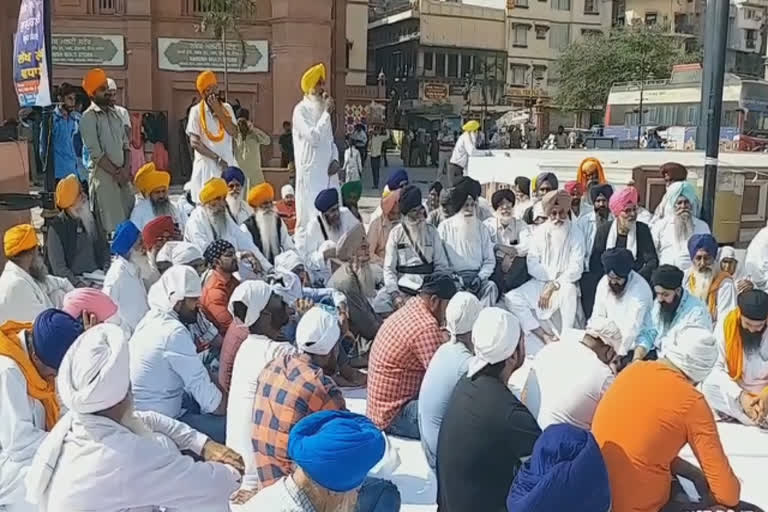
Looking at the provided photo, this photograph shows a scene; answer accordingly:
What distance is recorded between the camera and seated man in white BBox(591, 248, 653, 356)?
494 centimetres

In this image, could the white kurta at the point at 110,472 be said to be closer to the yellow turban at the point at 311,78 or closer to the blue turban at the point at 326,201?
the blue turban at the point at 326,201

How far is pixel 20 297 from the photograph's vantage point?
14.7 ft

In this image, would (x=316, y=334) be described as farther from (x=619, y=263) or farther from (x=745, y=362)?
(x=745, y=362)

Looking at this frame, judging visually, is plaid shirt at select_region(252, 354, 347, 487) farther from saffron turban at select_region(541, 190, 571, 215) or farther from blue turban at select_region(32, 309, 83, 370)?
saffron turban at select_region(541, 190, 571, 215)

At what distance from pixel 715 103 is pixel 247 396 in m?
6.14

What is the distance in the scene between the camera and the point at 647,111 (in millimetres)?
28969

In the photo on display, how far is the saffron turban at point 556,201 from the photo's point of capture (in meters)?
6.36

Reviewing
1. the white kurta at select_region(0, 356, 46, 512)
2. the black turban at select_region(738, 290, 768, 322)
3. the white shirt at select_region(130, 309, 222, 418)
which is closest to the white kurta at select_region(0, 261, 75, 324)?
the white shirt at select_region(130, 309, 222, 418)

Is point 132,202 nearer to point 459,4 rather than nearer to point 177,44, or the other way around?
point 177,44

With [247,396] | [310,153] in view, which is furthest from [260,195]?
[247,396]

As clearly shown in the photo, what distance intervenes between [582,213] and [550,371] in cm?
396

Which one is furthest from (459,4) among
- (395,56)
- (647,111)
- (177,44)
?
(177,44)

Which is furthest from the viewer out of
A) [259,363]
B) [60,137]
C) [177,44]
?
[177,44]

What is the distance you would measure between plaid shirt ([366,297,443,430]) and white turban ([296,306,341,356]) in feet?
1.97
